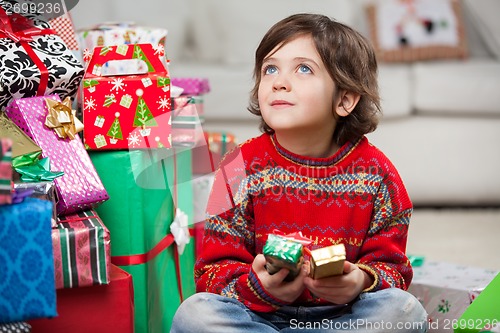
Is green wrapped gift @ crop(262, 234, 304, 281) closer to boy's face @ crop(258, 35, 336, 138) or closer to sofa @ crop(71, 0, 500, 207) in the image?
boy's face @ crop(258, 35, 336, 138)

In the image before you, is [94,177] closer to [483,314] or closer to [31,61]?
[31,61]

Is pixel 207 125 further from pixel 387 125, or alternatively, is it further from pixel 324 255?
pixel 324 255

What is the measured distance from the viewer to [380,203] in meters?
1.25

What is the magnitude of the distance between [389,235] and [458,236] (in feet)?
3.99

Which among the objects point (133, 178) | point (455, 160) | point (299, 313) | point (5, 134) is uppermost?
point (5, 134)

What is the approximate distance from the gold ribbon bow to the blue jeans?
387 mm

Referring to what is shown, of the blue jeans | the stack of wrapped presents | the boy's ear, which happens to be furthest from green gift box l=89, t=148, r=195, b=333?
the boy's ear

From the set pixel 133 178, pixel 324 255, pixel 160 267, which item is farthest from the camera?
pixel 160 267

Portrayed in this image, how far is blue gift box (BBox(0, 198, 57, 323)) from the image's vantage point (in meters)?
1.06

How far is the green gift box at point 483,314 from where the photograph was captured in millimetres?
1255

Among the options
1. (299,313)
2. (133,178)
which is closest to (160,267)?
(133,178)

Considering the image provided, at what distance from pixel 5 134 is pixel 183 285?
550mm

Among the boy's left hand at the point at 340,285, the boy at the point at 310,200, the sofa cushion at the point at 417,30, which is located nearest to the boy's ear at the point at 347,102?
the boy at the point at 310,200

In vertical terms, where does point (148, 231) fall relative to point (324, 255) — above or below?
below
